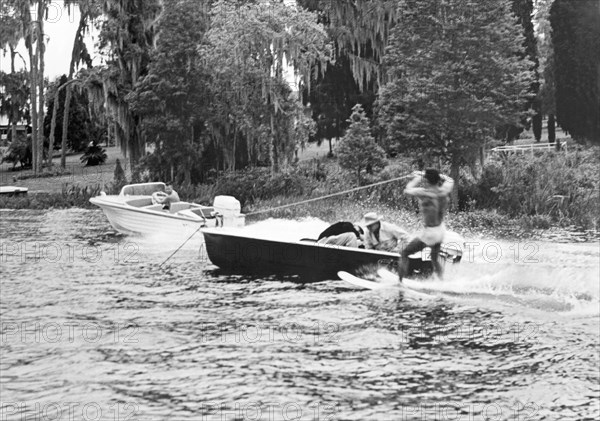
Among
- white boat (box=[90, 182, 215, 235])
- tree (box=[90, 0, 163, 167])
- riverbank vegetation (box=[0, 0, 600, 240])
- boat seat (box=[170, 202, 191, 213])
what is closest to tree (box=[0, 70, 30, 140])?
riverbank vegetation (box=[0, 0, 600, 240])

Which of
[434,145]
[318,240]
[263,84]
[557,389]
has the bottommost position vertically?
[557,389]

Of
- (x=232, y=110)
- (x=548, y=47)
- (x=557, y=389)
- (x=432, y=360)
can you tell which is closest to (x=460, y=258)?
(x=432, y=360)

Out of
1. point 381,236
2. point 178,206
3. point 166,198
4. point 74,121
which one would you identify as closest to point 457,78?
point 178,206

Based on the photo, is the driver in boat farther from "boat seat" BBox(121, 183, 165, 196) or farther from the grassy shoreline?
the grassy shoreline

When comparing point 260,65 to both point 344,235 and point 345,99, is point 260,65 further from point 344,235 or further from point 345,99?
point 344,235

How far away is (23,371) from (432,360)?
17.2 feet

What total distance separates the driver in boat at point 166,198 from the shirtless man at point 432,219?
1027cm

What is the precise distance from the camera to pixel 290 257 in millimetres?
17266

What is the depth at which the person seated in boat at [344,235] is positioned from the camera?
16.8m

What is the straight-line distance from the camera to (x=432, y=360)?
37.6 ft

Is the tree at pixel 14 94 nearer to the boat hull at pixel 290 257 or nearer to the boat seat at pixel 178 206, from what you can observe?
the boat seat at pixel 178 206

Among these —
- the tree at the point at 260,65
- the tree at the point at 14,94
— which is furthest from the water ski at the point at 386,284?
the tree at the point at 14,94

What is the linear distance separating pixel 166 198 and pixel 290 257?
773cm

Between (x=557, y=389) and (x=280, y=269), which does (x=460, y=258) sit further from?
(x=557, y=389)
